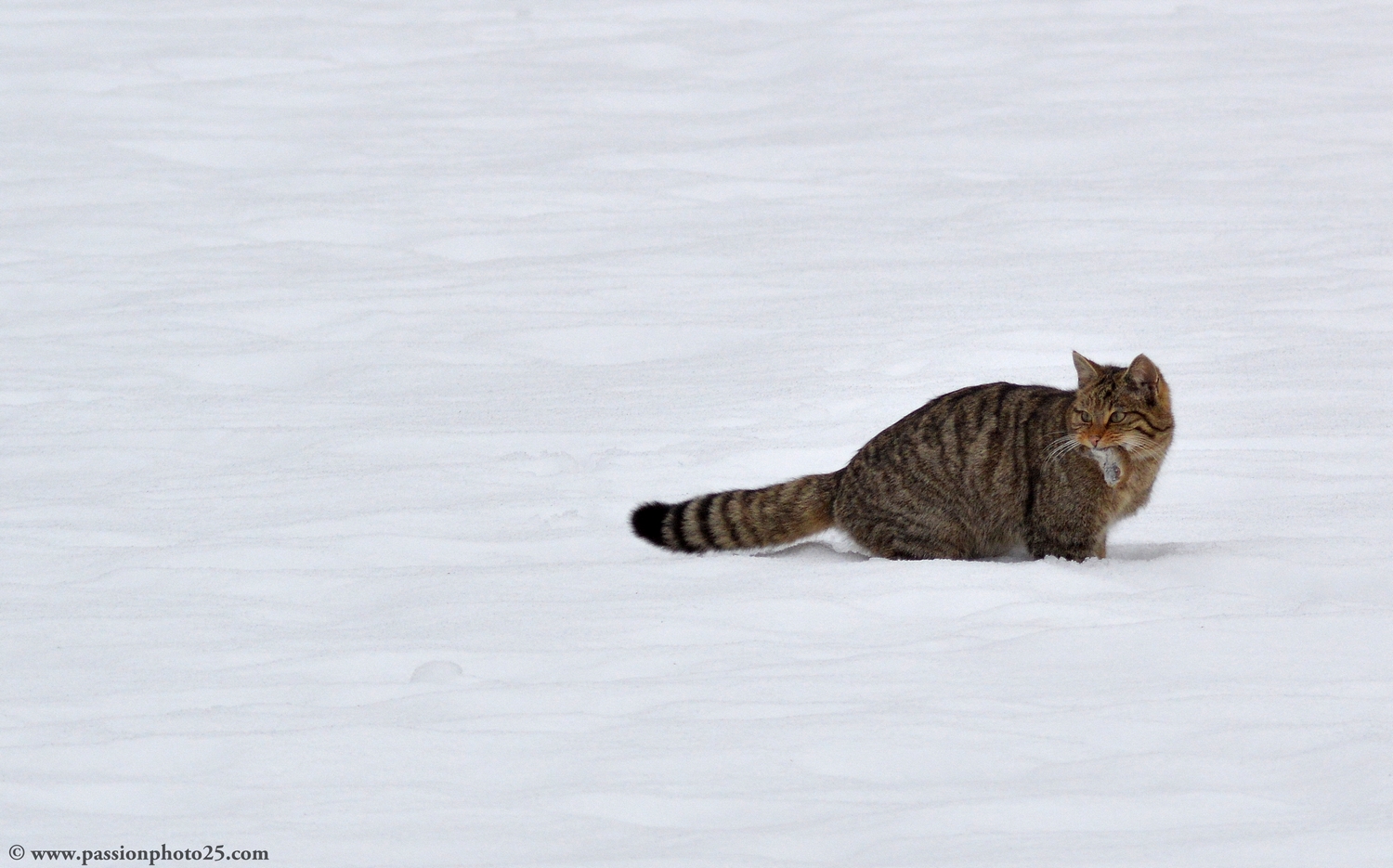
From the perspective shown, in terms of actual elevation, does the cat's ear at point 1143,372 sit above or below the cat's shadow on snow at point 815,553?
above

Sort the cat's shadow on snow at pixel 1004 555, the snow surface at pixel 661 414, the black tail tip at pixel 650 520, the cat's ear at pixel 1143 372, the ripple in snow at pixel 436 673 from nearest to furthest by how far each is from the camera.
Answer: the snow surface at pixel 661 414, the ripple in snow at pixel 436 673, the cat's ear at pixel 1143 372, the cat's shadow on snow at pixel 1004 555, the black tail tip at pixel 650 520

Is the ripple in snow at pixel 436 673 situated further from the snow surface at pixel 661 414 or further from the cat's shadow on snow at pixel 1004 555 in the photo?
the cat's shadow on snow at pixel 1004 555

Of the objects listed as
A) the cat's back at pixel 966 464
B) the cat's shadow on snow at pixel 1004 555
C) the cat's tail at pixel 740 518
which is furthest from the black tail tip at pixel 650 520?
the cat's back at pixel 966 464

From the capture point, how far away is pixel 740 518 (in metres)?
6.03

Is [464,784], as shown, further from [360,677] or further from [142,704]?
[142,704]

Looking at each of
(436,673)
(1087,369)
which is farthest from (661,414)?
(436,673)

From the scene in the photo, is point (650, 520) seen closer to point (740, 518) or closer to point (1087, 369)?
point (740, 518)

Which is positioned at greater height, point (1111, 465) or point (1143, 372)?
point (1143, 372)

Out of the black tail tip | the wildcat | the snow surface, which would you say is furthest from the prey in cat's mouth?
the black tail tip

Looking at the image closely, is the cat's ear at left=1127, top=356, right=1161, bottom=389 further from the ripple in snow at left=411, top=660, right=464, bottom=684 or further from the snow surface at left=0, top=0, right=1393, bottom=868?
the ripple in snow at left=411, top=660, right=464, bottom=684

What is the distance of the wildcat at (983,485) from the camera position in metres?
5.63

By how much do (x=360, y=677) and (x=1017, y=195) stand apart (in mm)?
8198

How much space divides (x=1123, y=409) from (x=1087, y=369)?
0.22 metres

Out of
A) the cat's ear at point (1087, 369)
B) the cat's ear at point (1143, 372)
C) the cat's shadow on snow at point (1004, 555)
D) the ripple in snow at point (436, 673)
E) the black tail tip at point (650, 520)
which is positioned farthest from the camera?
the black tail tip at point (650, 520)
